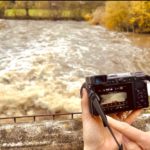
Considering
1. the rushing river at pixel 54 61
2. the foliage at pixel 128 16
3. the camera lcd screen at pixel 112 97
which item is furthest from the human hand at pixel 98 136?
the foliage at pixel 128 16

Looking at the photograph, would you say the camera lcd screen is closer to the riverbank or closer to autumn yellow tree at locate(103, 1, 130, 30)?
the riverbank

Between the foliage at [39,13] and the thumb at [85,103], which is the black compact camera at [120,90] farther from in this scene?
the foliage at [39,13]

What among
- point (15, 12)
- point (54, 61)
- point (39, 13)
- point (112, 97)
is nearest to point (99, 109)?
point (112, 97)

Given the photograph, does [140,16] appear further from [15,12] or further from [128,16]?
[15,12]

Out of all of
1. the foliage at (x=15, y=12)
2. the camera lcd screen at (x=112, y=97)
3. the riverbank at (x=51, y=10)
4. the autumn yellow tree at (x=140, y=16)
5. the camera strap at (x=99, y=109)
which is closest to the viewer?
the camera strap at (x=99, y=109)

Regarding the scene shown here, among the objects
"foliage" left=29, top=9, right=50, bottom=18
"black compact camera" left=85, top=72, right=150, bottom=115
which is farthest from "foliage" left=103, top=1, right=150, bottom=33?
"black compact camera" left=85, top=72, right=150, bottom=115

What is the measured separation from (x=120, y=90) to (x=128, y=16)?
10.4 m

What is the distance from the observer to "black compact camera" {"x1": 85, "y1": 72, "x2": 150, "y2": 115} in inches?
58.8

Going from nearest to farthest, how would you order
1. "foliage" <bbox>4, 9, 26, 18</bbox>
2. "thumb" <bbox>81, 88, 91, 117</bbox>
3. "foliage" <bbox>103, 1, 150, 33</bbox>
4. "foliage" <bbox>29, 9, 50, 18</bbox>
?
"thumb" <bbox>81, 88, 91, 117</bbox> → "foliage" <bbox>103, 1, 150, 33</bbox> → "foliage" <bbox>4, 9, 26, 18</bbox> → "foliage" <bbox>29, 9, 50, 18</bbox>

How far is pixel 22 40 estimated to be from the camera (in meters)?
10.1

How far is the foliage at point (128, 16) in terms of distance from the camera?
1052cm

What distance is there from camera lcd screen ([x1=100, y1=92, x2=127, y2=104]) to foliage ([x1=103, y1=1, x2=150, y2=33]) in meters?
8.45

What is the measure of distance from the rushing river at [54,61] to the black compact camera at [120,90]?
3.74 m

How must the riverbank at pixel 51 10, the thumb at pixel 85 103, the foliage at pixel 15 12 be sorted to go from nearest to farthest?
1. the thumb at pixel 85 103
2. the foliage at pixel 15 12
3. the riverbank at pixel 51 10
